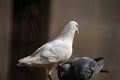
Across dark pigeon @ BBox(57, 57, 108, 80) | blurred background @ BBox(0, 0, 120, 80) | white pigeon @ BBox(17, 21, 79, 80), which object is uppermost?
white pigeon @ BBox(17, 21, 79, 80)

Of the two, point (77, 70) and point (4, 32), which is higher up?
point (77, 70)

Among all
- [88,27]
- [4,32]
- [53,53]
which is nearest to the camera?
[53,53]

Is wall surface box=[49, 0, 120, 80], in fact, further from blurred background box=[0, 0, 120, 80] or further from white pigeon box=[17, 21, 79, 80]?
white pigeon box=[17, 21, 79, 80]

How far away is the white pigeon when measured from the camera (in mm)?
4656

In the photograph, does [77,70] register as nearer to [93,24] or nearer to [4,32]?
[4,32]

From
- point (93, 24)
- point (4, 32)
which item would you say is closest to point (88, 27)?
point (93, 24)

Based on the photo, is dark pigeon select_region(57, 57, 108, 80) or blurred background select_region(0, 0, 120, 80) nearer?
dark pigeon select_region(57, 57, 108, 80)

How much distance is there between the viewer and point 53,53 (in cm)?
471

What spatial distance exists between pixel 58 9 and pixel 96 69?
3.90m

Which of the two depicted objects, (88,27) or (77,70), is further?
(88,27)

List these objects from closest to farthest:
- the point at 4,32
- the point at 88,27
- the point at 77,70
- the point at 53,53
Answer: the point at 53,53 < the point at 77,70 < the point at 4,32 < the point at 88,27

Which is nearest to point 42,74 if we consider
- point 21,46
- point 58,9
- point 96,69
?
point 21,46

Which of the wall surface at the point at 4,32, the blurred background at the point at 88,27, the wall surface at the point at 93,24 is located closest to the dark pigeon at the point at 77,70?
the blurred background at the point at 88,27

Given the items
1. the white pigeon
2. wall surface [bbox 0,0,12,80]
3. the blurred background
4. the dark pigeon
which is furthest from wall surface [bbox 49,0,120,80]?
the white pigeon
